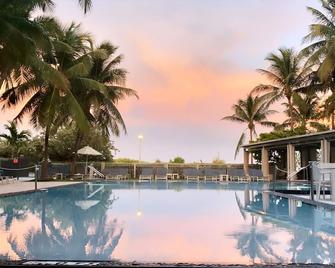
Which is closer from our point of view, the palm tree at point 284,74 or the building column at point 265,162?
the building column at point 265,162

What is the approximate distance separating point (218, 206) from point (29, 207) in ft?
16.3

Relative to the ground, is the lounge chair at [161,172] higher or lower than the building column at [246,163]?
lower

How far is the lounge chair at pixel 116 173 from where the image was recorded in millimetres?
28328

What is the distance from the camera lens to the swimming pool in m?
5.13

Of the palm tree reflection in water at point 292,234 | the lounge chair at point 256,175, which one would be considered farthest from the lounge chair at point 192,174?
the palm tree reflection in water at point 292,234

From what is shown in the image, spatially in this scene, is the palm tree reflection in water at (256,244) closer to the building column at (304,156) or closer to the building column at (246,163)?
the building column at (246,163)

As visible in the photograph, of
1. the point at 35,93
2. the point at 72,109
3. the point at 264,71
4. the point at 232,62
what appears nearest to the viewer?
the point at 72,109

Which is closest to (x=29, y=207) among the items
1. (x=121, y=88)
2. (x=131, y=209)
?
(x=131, y=209)

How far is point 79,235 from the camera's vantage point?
6.59 metres

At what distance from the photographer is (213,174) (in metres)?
29.9

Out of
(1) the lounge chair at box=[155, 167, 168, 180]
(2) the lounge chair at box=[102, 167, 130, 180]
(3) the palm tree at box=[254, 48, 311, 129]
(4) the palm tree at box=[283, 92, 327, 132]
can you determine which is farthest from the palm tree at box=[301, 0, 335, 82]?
(2) the lounge chair at box=[102, 167, 130, 180]

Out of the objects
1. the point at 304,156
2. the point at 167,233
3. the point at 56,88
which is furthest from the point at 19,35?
the point at 304,156

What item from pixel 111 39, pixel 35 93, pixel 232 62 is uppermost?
pixel 111 39

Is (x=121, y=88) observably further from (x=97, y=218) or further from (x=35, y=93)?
(x=97, y=218)
